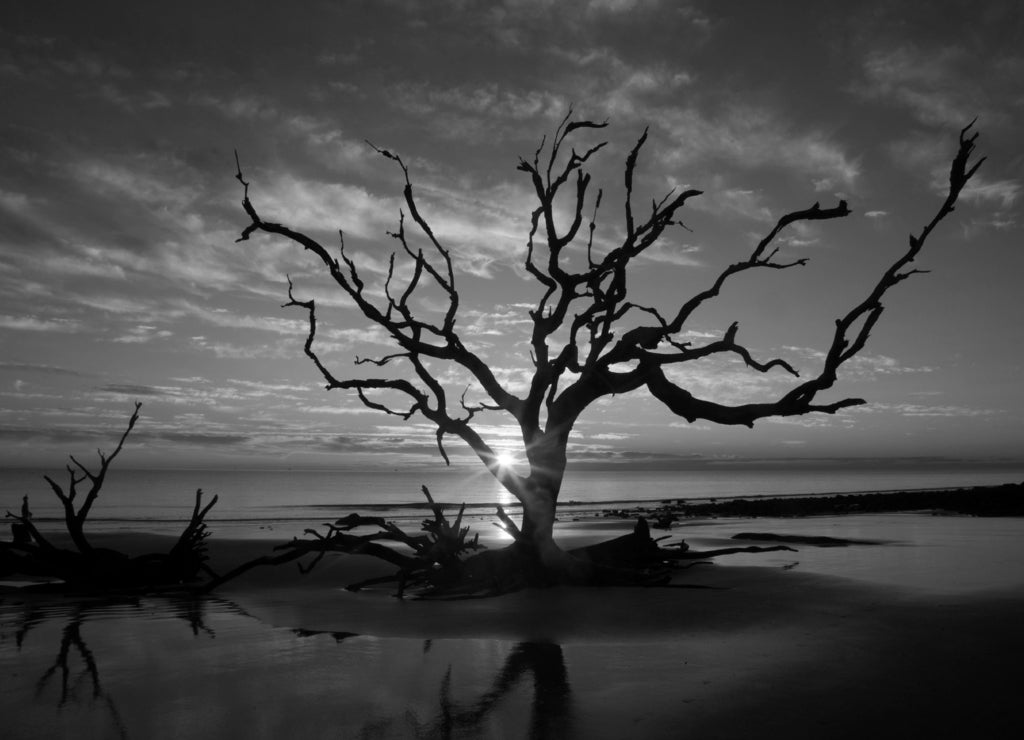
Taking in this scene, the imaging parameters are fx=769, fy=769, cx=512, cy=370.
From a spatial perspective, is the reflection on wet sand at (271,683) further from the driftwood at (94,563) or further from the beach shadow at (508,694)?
the driftwood at (94,563)

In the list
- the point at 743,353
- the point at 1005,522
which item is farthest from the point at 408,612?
the point at 1005,522

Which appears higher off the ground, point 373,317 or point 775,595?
point 373,317

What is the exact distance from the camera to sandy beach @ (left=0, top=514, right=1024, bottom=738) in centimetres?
440

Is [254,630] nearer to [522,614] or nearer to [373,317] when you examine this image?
[522,614]

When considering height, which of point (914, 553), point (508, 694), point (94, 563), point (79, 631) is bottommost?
point (508, 694)

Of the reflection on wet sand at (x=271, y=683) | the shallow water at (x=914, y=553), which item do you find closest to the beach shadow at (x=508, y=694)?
the reflection on wet sand at (x=271, y=683)

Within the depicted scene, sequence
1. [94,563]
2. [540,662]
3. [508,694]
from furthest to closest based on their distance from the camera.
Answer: [94,563] → [540,662] → [508,694]

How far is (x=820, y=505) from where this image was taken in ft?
112

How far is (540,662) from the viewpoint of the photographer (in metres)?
5.80

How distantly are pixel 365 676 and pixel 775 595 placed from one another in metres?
5.54

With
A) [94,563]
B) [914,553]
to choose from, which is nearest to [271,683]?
[94,563]

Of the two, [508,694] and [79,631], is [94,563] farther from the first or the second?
[508,694]

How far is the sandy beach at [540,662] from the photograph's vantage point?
440cm

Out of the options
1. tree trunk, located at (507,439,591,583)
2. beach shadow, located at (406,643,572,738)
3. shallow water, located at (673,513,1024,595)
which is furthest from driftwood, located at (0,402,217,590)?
shallow water, located at (673,513,1024,595)
